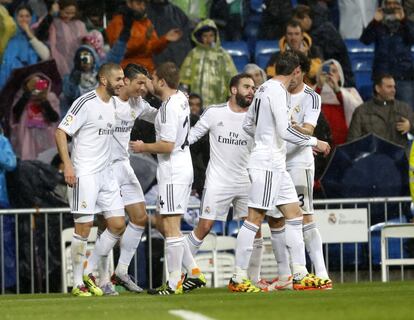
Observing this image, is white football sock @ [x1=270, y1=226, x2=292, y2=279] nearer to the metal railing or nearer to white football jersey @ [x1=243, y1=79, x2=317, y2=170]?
white football jersey @ [x1=243, y1=79, x2=317, y2=170]

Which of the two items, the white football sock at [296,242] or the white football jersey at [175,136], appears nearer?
the white football jersey at [175,136]

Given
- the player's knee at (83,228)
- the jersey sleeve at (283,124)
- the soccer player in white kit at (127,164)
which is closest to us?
the jersey sleeve at (283,124)

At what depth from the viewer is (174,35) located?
752 inches

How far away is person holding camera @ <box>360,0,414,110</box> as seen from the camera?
768 inches

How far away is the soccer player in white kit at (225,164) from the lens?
607 inches

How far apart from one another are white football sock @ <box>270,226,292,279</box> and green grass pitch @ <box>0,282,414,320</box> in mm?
1172

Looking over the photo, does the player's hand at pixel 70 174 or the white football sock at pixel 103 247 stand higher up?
the player's hand at pixel 70 174

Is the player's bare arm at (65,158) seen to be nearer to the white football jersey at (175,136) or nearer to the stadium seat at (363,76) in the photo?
the white football jersey at (175,136)

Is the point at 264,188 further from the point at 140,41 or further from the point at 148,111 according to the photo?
the point at 140,41

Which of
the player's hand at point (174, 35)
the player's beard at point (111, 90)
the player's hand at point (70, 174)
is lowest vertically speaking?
the player's hand at point (70, 174)

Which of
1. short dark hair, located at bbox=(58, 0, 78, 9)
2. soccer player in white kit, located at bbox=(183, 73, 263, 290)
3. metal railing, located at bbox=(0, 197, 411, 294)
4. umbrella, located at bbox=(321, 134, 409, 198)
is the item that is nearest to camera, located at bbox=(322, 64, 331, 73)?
umbrella, located at bbox=(321, 134, 409, 198)

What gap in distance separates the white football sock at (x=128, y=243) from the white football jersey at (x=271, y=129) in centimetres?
158

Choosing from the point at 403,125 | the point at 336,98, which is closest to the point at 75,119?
the point at 336,98

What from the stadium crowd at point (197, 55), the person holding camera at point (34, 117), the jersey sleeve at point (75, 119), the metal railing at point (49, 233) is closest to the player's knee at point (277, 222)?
the jersey sleeve at point (75, 119)
